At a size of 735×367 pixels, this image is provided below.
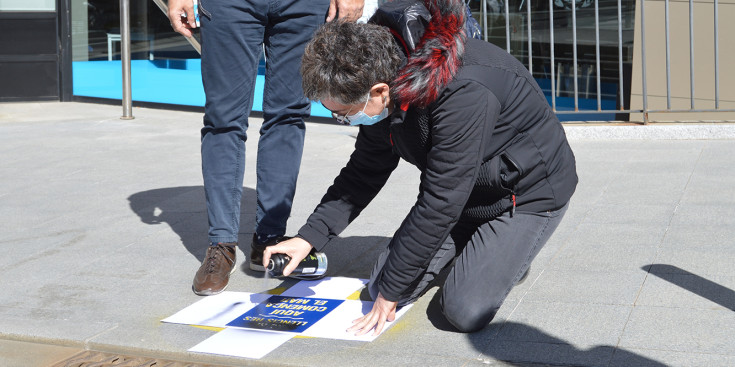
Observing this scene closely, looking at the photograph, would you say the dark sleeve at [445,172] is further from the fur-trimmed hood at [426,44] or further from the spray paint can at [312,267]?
the spray paint can at [312,267]

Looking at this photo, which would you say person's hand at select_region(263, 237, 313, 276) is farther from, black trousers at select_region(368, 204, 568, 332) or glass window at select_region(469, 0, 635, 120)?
glass window at select_region(469, 0, 635, 120)

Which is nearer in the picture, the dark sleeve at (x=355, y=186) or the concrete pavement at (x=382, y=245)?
the concrete pavement at (x=382, y=245)

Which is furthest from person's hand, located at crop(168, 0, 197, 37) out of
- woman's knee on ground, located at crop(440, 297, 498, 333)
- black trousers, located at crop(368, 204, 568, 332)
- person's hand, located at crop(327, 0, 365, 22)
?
woman's knee on ground, located at crop(440, 297, 498, 333)

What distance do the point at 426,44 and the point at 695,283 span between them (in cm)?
146

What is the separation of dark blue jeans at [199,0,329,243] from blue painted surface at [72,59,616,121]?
16.2 feet

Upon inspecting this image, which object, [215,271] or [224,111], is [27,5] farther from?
[215,271]

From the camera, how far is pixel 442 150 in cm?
267

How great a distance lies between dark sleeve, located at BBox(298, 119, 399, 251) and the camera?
10.7 ft

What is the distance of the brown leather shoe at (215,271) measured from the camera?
3371 mm

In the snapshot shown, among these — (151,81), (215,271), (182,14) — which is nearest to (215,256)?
(215,271)

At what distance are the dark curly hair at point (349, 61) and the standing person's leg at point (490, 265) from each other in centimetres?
76

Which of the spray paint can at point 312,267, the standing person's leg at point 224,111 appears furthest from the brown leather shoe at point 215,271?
the spray paint can at point 312,267

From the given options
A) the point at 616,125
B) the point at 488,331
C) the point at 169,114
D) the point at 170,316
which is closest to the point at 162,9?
the point at 169,114

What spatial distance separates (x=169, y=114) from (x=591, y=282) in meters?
6.39
